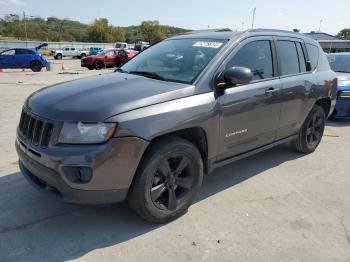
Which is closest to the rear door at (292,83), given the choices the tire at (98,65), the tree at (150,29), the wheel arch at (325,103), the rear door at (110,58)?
the wheel arch at (325,103)

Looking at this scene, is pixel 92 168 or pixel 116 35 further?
pixel 116 35

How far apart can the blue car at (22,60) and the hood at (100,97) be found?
20407 millimetres

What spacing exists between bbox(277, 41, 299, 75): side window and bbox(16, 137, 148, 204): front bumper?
2.58 m

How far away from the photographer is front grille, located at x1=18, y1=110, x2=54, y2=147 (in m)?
3.00

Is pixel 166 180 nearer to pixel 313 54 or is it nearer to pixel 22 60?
pixel 313 54

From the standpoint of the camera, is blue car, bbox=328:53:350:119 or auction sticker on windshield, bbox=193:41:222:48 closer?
auction sticker on windshield, bbox=193:41:222:48

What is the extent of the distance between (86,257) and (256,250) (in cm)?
145

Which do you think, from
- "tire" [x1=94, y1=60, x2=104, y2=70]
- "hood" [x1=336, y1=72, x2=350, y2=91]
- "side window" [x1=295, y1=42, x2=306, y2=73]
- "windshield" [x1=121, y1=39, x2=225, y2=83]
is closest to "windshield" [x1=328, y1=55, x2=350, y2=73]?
"hood" [x1=336, y1=72, x2=350, y2=91]

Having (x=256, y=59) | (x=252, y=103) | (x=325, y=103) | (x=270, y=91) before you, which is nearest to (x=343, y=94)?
(x=325, y=103)

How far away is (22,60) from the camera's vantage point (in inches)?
885

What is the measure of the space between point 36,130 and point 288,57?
136 inches

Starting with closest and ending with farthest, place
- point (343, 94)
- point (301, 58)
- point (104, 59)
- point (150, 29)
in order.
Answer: point (301, 58) < point (343, 94) < point (104, 59) < point (150, 29)

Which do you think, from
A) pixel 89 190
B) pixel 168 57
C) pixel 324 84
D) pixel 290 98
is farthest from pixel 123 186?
pixel 324 84

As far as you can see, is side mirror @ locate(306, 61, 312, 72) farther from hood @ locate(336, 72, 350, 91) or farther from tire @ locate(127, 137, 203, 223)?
hood @ locate(336, 72, 350, 91)
